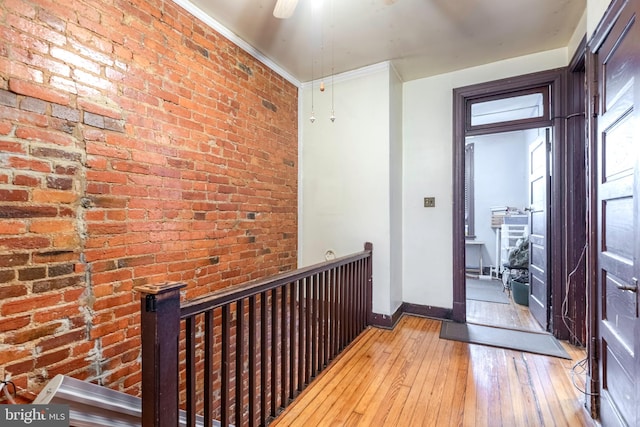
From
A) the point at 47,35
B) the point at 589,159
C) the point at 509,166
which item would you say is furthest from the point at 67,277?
the point at 509,166

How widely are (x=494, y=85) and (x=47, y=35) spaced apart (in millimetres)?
3613

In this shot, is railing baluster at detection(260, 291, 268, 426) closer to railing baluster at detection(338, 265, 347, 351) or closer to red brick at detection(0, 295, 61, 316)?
railing baluster at detection(338, 265, 347, 351)

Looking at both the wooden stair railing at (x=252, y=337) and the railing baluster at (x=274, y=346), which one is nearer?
the wooden stair railing at (x=252, y=337)

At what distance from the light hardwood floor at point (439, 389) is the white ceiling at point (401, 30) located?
8.95ft

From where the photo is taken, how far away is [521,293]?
3988mm

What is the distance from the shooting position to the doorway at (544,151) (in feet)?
9.30

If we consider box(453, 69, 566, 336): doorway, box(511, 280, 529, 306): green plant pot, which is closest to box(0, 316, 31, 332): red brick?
box(453, 69, 566, 336): doorway

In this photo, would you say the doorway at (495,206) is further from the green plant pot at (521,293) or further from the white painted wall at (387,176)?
the white painted wall at (387,176)

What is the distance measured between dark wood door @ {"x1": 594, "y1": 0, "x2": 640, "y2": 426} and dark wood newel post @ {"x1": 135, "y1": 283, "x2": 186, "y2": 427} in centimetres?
187

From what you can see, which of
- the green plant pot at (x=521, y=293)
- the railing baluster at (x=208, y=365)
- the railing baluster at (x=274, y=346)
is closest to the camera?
the railing baluster at (x=208, y=365)

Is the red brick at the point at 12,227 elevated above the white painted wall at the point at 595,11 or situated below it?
below

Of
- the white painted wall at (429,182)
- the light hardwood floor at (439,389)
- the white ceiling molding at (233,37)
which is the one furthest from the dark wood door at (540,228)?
the white ceiling molding at (233,37)

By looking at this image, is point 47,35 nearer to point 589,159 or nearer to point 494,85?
point 589,159

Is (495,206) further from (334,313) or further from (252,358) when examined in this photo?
(252,358)
